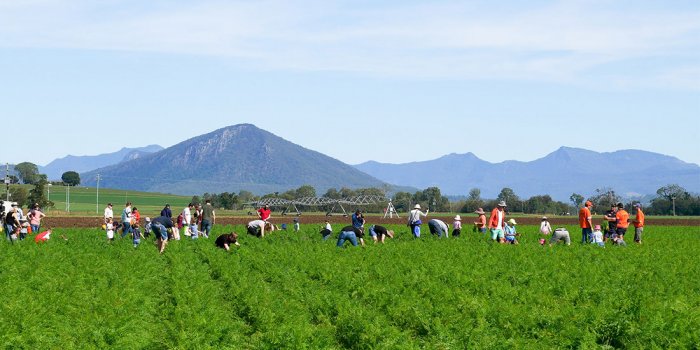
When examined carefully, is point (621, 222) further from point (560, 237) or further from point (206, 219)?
point (206, 219)

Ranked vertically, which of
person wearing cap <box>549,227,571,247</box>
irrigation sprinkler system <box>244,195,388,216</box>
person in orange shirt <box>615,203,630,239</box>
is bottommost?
person wearing cap <box>549,227,571,247</box>

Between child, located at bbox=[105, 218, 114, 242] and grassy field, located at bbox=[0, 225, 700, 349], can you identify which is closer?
grassy field, located at bbox=[0, 225, 700, 349]

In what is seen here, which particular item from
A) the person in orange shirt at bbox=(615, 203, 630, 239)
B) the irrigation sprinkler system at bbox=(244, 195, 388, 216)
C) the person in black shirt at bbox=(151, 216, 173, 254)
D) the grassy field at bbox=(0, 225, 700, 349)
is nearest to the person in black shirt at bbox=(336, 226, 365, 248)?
the grassy field at bbox=(0, 225, 700, 349)

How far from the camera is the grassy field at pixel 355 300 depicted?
12008 millimetres

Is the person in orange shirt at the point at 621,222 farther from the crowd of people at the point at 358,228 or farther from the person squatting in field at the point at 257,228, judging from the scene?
the person squatting in field at the point at 257,228

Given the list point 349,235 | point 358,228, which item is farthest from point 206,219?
point 349,235

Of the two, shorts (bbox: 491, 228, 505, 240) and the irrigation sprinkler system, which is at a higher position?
the irrigation sprinkler system

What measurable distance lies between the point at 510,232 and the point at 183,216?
14.2 m

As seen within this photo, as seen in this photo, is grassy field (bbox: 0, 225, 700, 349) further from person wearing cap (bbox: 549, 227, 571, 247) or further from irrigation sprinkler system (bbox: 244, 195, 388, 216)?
irrigation sprinkler system (bbox: 244, 195, 388, 216)

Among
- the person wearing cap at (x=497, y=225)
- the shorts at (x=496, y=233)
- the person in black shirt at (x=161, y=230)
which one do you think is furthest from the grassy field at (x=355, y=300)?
the shorts at (x=496, y=233)

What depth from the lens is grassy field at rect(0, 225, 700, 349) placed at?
12008mm

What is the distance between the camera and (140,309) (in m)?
14.4

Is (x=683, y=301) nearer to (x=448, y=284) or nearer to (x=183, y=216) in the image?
(x=448, y=284)

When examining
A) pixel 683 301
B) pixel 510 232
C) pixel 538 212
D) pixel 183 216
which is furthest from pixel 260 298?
pixel 538 212
